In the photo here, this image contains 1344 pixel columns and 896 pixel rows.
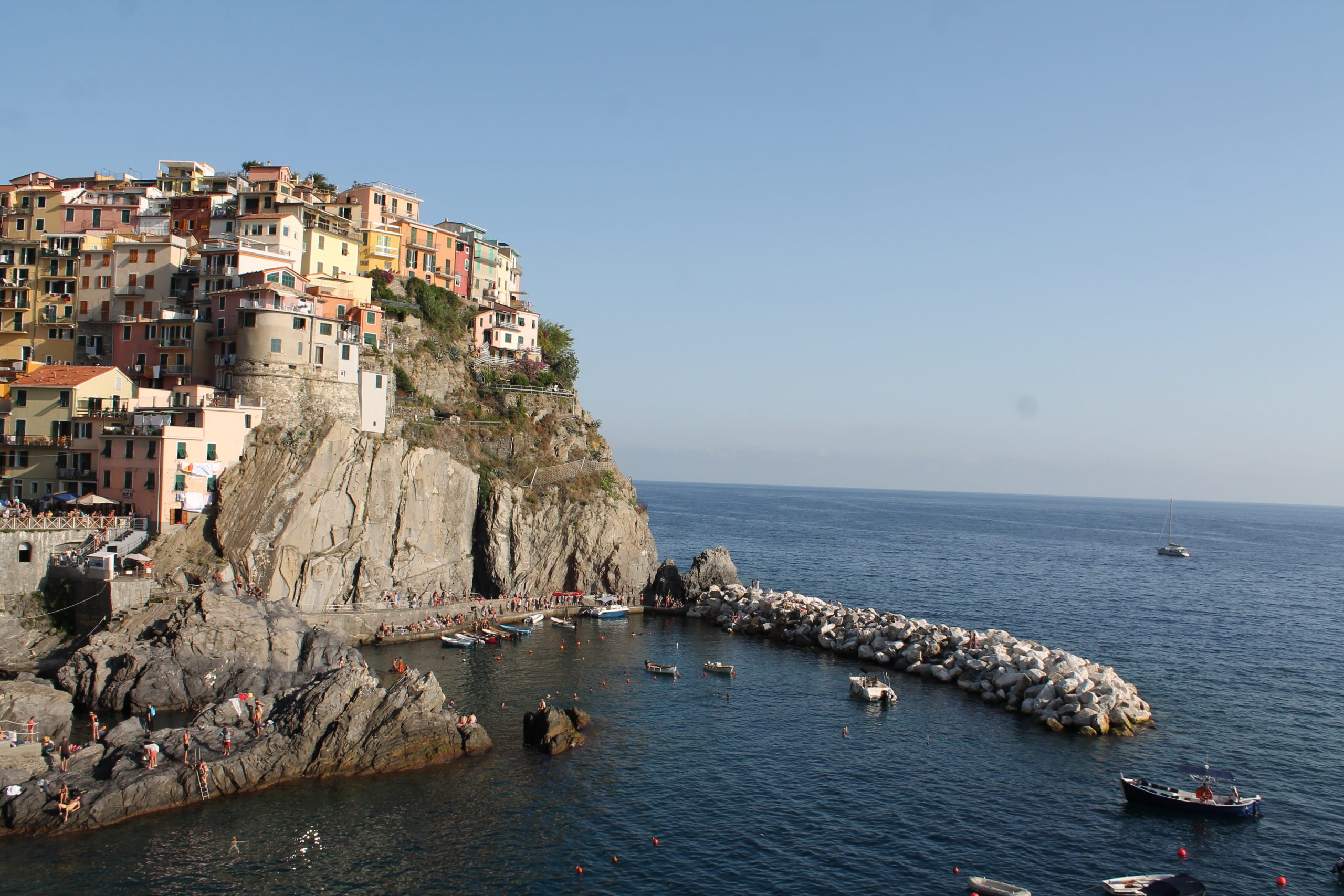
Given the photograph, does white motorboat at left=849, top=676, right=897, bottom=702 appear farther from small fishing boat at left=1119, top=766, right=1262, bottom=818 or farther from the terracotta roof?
the terracotta roof

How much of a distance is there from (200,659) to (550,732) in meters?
21.3

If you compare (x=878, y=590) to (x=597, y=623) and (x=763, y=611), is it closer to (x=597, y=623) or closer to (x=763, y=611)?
(x=763, y=611)

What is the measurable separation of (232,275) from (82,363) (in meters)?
18.7

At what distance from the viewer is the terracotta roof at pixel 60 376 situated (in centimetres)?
6669

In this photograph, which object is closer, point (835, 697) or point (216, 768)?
point (216, 768)

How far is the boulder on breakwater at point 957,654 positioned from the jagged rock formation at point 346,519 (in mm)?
24560

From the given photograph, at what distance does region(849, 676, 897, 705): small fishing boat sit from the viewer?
56000mm

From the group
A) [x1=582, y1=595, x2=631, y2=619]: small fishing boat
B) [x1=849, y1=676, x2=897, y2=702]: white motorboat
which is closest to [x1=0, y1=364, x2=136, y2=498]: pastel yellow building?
[x1=582, y1=595, x2=631, y2=619]: small fishing boat

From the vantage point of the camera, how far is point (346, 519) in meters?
68.2

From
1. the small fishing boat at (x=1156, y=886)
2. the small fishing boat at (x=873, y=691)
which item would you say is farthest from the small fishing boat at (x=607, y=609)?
the small fishing boat at (x=1156, y=886)

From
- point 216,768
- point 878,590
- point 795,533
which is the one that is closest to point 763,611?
point 878,590

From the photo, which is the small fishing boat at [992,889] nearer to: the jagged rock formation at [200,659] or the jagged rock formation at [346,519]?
the jagged rock formation at [200,659]

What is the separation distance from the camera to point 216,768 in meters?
38.7

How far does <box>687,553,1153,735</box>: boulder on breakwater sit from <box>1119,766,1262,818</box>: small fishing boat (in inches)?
366
